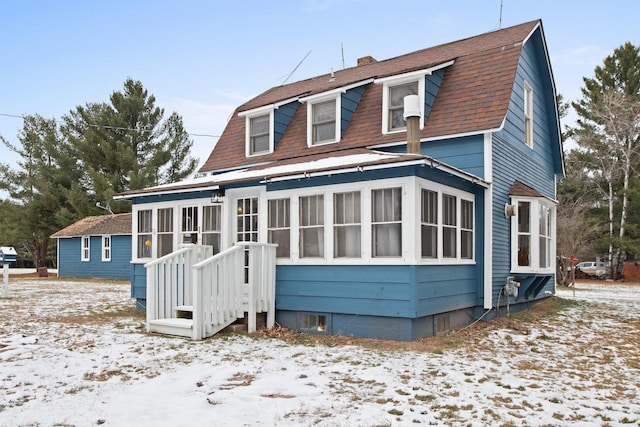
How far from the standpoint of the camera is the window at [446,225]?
8.34 m

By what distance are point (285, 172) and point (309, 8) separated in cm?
751

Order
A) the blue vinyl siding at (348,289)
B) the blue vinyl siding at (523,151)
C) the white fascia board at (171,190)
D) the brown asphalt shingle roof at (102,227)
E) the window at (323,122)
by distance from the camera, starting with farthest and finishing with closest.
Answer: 1. the brown asphalt shingle roof at (102,227)
2. the window at (323,122)
3. the blue vinyl siding at (523,151)
4. the white fascia board at (171,190)
5. the blue vinyl siding at (348,289)

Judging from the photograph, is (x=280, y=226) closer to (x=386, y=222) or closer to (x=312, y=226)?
(x=312, y=226)

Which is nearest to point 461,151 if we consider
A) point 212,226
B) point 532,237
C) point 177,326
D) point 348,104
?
point 532,237

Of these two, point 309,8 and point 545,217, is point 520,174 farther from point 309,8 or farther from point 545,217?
point 309,8

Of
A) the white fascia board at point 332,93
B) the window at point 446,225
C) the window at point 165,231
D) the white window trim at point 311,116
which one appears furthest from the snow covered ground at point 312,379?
the white fascia board at point 332,93

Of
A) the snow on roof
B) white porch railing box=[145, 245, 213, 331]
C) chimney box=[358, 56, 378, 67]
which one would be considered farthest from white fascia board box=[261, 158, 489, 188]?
chimney box=[358, 56, 378, 67]

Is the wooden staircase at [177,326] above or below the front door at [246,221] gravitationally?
below

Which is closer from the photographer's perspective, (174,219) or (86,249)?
(174,219)

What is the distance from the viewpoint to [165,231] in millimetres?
10961

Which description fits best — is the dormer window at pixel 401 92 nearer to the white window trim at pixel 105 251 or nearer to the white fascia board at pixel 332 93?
the white fascia board at pixel 332 93

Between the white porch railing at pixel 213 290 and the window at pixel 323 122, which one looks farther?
the window at pixel 323 122

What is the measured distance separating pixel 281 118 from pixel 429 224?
18.5 ft

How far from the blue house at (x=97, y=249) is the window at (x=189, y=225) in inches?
606
